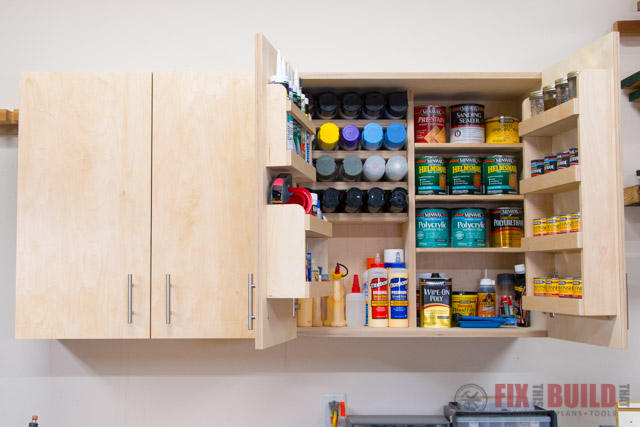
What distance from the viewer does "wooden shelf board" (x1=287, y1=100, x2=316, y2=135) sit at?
1783 mm

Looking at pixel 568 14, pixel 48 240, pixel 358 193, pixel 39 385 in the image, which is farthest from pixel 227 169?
pixel 568 14

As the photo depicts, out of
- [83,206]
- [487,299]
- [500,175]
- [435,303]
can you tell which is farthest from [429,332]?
[83,206]

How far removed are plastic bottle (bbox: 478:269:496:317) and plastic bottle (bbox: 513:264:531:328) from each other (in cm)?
8

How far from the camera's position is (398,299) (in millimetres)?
2188

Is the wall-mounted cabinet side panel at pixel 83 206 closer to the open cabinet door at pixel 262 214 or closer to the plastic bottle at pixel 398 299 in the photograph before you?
the open cabinet door at pixel 262 214

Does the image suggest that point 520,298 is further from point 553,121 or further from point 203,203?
point 203,203

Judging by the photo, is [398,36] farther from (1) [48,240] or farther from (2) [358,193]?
(1) [48,240]

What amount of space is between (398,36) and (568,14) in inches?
26.8

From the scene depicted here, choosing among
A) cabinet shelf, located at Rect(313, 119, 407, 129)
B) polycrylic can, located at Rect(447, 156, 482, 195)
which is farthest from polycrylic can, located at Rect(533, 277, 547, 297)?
cabinet shelf, located at Rect(313, 119, 407, 129)

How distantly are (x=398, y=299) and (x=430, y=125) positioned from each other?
656mm

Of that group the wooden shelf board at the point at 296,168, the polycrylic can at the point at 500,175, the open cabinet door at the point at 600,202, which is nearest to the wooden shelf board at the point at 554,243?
the open cabinet door at the point at 600,202

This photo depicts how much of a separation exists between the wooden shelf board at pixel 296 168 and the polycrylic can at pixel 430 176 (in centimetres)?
44

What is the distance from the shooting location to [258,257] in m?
A: 1.69

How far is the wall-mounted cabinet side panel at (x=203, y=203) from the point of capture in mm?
2080
